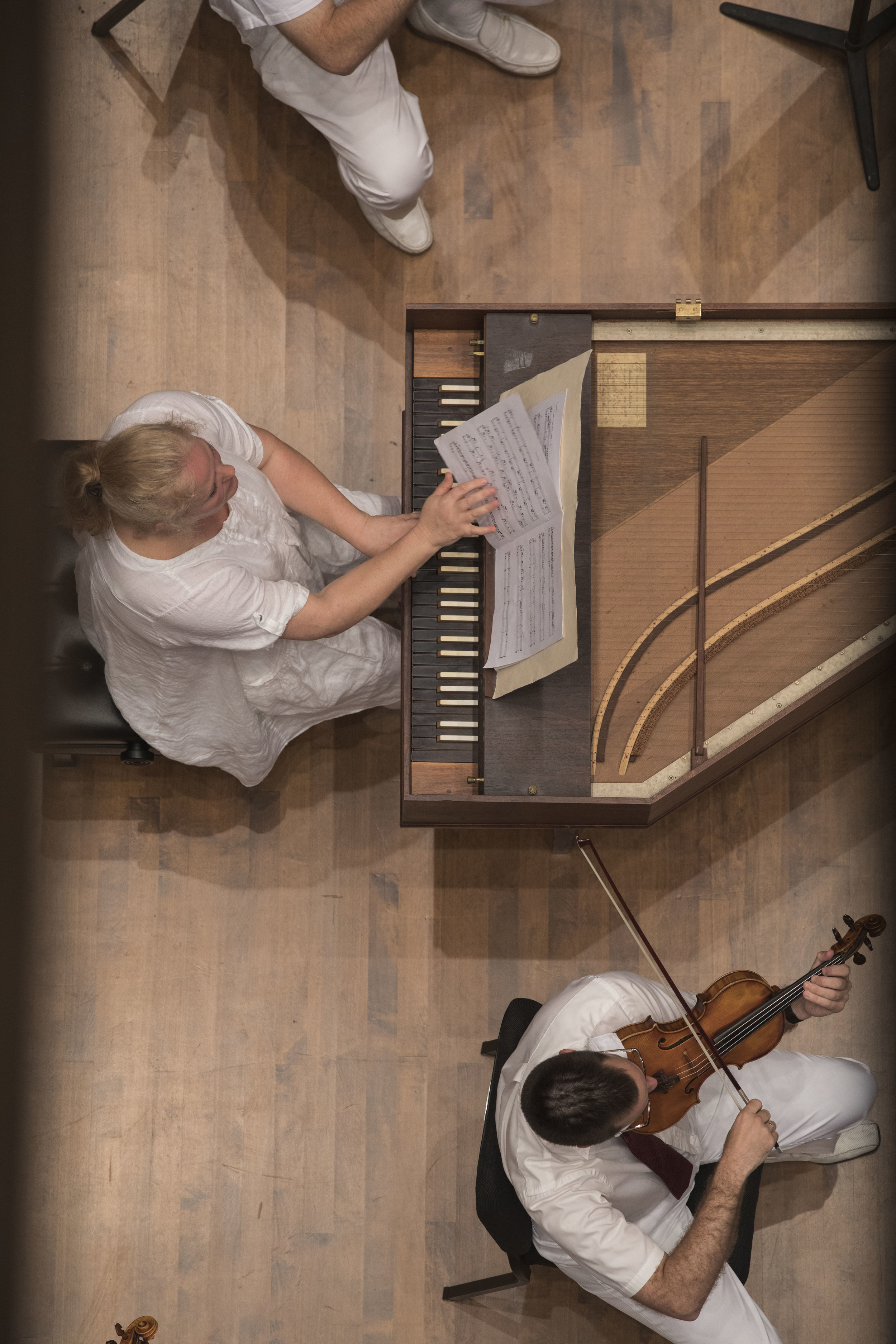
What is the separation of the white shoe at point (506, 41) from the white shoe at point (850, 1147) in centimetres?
336

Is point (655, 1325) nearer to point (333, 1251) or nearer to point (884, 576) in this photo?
point (333, 1251)

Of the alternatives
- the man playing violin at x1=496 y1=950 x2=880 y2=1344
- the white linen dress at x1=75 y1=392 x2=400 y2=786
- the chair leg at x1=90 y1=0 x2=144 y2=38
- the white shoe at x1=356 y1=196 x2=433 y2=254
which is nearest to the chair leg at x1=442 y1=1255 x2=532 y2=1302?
the man playing violin at x1=496 y1=950 x2=880 y2=1344

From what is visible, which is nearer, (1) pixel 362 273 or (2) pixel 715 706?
(2) pixel 715 706

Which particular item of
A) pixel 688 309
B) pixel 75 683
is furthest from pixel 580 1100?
pixel 688 309

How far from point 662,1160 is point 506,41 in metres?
3.29

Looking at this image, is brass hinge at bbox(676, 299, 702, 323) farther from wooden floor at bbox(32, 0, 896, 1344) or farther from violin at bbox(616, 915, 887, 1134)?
violin at bbox(616, 915, 887, 1134)

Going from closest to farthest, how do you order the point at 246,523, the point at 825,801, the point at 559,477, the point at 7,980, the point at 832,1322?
the point at 7,980 → the point at 559,477 → the point at 246,523 → the point at 832,1322 → the point at 825,801

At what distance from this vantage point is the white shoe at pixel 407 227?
327 centimetres

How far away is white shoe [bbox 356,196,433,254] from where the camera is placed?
3.27 metres

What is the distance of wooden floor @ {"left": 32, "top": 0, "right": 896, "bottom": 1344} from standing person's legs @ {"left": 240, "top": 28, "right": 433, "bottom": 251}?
27cm

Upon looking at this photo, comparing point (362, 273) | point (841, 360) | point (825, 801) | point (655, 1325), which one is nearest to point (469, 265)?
point (362, 273)

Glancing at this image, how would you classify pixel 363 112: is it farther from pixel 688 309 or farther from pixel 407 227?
pixel 688 309

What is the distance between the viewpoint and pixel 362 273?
133 inches

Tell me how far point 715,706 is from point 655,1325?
4.81ft
